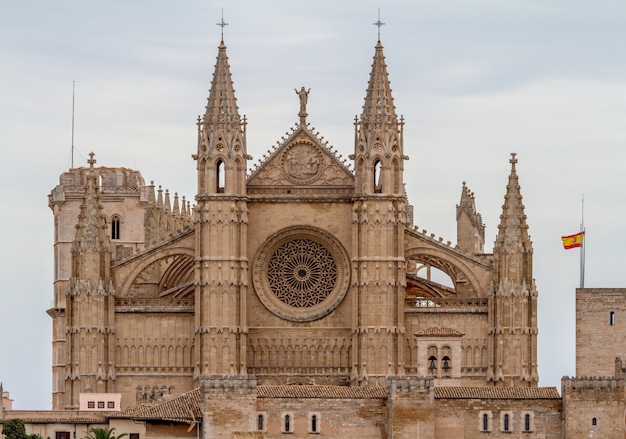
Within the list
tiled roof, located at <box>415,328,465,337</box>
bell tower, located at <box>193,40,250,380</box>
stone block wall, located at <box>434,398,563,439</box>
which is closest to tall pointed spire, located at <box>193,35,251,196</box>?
bell tower, located at <box>193,40,250,380</box>

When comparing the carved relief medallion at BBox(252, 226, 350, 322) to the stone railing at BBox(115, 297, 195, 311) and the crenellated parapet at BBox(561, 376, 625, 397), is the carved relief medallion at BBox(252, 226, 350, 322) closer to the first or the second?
the stone railing at BBox(115, 297, 195, 311)

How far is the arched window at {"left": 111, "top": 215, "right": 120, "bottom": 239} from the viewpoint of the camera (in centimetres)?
15338

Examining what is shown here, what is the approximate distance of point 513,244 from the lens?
129250 millimetres

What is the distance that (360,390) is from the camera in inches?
4557

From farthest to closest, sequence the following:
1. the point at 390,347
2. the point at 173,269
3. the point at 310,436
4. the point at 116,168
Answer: the point at 116,168 < the point at 173,269 < the point at 390,347 < the point at 310,436

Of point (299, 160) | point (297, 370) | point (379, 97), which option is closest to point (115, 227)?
point (299, 160)

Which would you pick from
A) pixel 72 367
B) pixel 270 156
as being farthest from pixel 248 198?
pixel 72 367

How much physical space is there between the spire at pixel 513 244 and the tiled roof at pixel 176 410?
735 inches

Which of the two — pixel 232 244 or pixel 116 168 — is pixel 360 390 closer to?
pixel 232 244

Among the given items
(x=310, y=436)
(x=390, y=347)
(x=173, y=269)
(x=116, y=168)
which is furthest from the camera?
(x=116, y=168)

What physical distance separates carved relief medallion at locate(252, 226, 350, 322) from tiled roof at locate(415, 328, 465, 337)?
3963 mm

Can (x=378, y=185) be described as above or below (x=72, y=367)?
above

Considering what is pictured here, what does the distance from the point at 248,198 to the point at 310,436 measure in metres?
19.1

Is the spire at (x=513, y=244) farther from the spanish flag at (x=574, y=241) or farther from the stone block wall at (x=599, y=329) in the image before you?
the stone block wall at (x=599, y=329)
